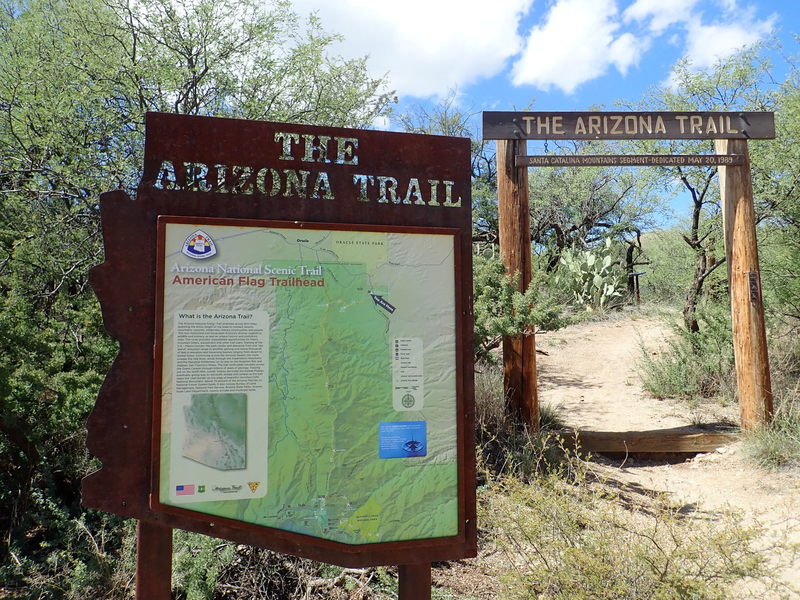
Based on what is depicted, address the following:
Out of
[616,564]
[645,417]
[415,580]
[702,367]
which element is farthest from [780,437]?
[415,580]

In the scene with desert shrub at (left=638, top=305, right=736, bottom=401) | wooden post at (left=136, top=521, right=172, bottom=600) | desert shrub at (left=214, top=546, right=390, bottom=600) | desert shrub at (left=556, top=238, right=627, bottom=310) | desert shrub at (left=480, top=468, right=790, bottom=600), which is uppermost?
desert shrub at (left=556, top=238, right=627, bottom=310)

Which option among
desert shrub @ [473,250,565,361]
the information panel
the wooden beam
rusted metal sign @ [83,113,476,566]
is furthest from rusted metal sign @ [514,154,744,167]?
the information panel

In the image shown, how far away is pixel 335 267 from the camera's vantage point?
8.00ft

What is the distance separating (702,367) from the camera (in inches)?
332

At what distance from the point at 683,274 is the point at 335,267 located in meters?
9.89

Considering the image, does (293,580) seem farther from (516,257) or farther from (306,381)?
(516,257)

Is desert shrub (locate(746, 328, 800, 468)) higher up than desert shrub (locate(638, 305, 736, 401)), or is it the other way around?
desert shrub (locate(638, 305, 736, 401))

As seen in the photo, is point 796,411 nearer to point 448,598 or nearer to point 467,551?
point 448,598

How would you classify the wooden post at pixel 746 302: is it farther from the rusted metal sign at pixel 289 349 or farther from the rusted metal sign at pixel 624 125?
the rusted metal sign at pixel 289 349

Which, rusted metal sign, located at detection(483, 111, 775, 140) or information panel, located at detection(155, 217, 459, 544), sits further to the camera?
rusted metal sign, located at detection(483, 111, 775, 140)

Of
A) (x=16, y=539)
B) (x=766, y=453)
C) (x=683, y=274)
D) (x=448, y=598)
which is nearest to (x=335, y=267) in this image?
(x=448, y=598)

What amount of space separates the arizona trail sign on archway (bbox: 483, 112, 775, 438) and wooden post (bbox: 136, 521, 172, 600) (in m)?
4.32

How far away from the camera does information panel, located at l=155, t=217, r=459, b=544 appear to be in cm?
228

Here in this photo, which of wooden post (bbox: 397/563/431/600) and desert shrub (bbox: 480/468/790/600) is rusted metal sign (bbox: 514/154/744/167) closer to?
desert shrub (bbox: 480/468/790/600)
